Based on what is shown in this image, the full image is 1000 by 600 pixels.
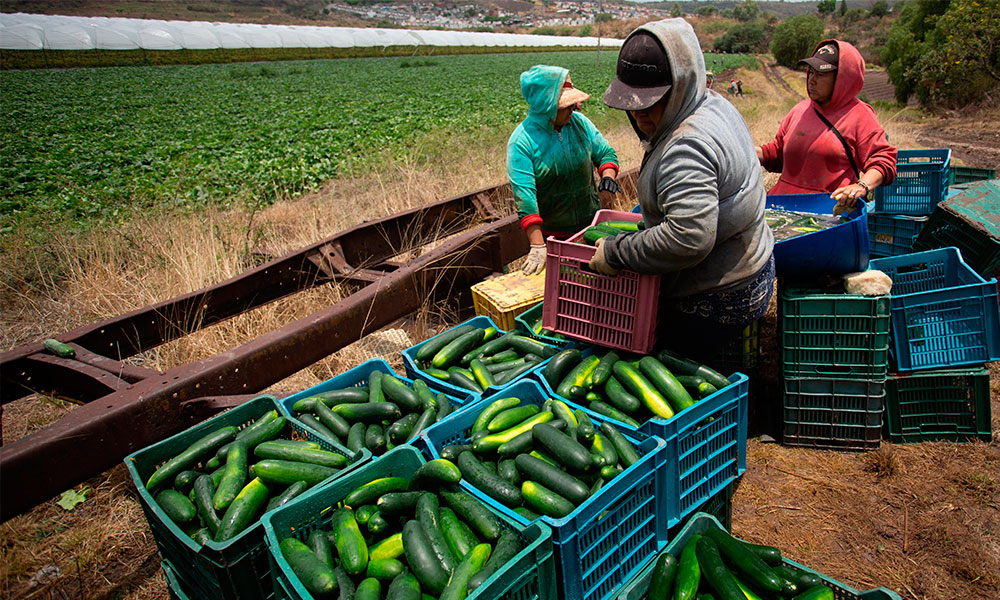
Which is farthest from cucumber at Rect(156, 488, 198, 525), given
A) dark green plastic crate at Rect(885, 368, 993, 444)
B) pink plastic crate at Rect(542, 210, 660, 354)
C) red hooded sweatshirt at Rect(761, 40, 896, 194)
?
red hooded sweatshirt at Rect(761, 40, 896, 194)

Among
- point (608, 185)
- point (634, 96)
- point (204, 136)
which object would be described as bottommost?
point (608, 185)

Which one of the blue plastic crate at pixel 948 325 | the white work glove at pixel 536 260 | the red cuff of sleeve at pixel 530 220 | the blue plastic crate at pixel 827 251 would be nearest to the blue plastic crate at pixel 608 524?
the blue plastic crate at pixel 827 251

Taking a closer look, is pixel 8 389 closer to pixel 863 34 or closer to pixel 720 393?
pixel 720 393

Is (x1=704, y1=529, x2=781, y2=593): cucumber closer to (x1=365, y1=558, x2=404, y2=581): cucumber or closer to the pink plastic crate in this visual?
the pink plastic crate

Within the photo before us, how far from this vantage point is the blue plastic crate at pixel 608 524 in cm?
218

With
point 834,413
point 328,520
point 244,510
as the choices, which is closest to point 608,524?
point 328,520

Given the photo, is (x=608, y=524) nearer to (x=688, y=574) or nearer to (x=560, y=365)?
(x=688, y=574)

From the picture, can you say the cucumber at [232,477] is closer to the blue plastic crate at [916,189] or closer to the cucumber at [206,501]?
the cucumber at [206,501]

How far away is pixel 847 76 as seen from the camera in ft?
14.4

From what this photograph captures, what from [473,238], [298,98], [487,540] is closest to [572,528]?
[487,540]

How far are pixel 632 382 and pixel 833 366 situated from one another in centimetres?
153

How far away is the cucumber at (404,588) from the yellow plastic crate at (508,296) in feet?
7.39

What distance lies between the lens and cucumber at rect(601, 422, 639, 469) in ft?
8.15

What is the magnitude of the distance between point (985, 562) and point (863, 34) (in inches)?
3384
